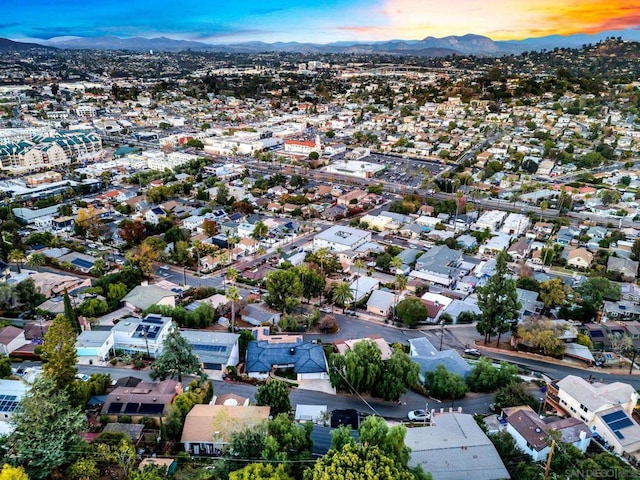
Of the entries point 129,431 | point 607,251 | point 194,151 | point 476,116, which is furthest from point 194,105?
point 129,431

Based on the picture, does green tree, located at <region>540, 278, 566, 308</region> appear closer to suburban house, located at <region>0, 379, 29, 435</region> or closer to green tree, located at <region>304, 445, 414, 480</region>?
green tree, located at <region>304, 445, 414, 480</region>

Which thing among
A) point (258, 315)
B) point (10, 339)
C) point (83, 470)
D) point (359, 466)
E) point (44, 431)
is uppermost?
point (359, 466)

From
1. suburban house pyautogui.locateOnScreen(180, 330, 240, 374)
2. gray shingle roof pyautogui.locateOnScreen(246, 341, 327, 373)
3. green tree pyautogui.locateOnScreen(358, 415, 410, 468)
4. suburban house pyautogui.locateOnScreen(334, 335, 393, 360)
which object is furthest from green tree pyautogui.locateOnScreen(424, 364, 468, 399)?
suburban house pyautogui.locateOnScreen(180, 330, 240, 374)

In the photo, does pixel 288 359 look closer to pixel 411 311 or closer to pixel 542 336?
pixel 411 311

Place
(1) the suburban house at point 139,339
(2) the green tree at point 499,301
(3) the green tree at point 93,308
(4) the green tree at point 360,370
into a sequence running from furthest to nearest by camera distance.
Answer: (3) the green tree at point 93,308 < (2) the green tree at point 499,301 < (1) the suburban house at point 139,339 < (4) the green tree at point 360,370

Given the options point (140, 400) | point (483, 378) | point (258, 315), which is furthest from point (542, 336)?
point (140, 400)

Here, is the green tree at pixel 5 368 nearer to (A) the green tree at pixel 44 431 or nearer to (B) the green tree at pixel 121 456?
(A) the green tree at pixel 44 431

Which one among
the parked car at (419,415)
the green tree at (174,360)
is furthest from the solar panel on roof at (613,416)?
the green tree at (174,360)
